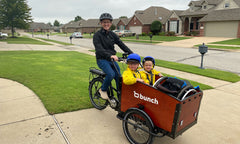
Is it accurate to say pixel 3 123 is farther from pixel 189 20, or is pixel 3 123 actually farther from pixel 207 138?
pixel 189 20

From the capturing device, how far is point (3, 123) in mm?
3455

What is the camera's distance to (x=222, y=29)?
105 ft

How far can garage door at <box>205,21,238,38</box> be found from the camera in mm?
30203

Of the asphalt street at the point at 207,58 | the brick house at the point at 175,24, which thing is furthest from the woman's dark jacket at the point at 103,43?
the brick house at the point at 175,24

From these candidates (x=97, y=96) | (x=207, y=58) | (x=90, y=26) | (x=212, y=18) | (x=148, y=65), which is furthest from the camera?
(x=90, y=26)

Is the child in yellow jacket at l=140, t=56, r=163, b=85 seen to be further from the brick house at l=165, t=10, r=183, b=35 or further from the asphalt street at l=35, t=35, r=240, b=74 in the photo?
the brick house at l=165, t=10, r=183, b=35

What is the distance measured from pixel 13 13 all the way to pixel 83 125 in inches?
1605

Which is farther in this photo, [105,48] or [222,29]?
[222,29]

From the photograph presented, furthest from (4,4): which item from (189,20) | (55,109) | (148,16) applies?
(55,109)

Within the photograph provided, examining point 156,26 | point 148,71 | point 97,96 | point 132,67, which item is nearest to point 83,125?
point 97,96

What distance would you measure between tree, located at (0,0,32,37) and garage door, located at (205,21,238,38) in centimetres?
3565

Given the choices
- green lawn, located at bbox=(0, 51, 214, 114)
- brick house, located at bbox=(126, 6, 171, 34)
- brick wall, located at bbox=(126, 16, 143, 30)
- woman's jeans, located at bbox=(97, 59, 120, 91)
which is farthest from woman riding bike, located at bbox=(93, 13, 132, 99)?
brick wall, located at bbox=(126, 16, 143, 30)

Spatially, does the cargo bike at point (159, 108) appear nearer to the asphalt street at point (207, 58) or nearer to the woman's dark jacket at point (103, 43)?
the woman's dark jacket at point (103, 43)

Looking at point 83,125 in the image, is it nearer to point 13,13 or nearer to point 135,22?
point 13,13
